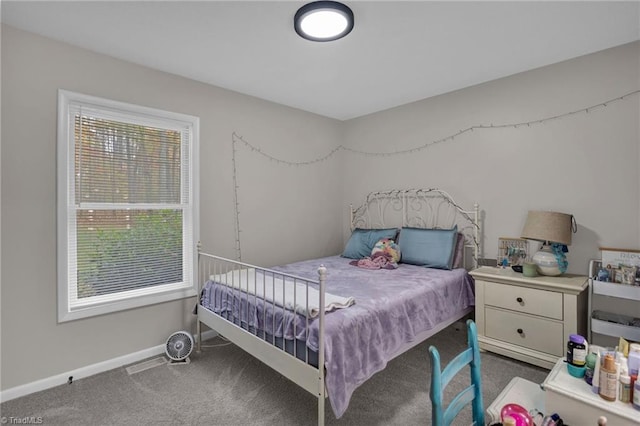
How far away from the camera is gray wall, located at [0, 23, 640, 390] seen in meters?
2.15

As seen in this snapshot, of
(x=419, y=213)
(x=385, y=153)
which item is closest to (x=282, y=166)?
(x=385, y=153)

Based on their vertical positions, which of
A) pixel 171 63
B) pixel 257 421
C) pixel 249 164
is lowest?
pixel 257 421

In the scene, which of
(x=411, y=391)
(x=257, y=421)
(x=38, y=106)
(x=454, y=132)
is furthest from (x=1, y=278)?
(x=454, y=132)

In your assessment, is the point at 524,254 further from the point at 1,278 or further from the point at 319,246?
the point at 1,278

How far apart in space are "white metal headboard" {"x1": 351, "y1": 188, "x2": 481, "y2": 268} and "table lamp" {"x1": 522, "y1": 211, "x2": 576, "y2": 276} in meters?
0.61

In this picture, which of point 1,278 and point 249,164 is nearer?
point 1,278

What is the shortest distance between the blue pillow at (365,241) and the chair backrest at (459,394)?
2.30m

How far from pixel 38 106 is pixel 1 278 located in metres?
1.17

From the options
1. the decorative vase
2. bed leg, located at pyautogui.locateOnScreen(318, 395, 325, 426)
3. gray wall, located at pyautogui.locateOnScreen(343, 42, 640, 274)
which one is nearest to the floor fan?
bed leg, located at pyautogui.locateOnScreen(318, 395, 325, 426)

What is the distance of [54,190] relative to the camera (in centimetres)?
226

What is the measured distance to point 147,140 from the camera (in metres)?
2.72

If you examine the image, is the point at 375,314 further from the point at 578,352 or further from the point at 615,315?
the point at 615,315
